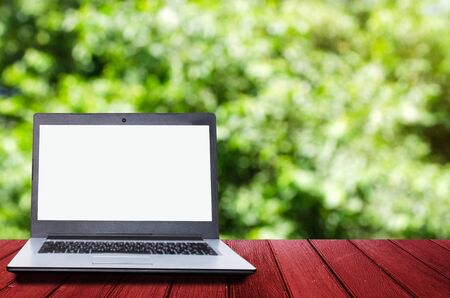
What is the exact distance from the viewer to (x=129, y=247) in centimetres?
116

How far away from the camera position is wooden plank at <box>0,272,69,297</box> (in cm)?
94

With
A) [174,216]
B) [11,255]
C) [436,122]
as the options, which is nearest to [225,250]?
[174,216]

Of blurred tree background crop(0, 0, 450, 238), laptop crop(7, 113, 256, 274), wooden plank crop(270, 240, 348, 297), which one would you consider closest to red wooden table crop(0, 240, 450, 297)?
wooden plank crop(270, 240, 348, 297)

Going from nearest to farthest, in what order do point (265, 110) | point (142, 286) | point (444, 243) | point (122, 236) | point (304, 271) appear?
point (142, 286)
point (304, 271)
point (122, 236)
point (444, 243)
point (265, 110)

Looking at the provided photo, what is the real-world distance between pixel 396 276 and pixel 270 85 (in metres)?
2.03

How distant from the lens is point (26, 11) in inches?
149

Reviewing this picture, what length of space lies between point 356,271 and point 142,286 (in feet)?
1.26

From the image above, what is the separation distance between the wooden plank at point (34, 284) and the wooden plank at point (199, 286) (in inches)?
7.4

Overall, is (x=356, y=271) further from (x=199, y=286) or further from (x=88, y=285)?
(x=88, y=285)

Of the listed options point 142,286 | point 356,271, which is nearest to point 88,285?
point 142,286

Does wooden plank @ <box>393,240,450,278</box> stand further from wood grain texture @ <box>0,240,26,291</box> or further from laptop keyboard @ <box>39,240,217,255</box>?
wood grain texture @ <box>0,240,26,291</box>

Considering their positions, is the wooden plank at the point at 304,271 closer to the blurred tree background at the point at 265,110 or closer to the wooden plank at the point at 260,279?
the wooden plank at the point at 260,279

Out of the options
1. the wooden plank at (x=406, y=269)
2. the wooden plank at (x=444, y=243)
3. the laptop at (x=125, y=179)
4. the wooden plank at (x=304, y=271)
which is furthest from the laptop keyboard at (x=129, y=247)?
the wooden plank at (x=444, y=243)

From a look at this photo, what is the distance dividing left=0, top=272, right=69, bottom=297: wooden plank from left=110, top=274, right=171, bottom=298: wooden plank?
0.34 feet
